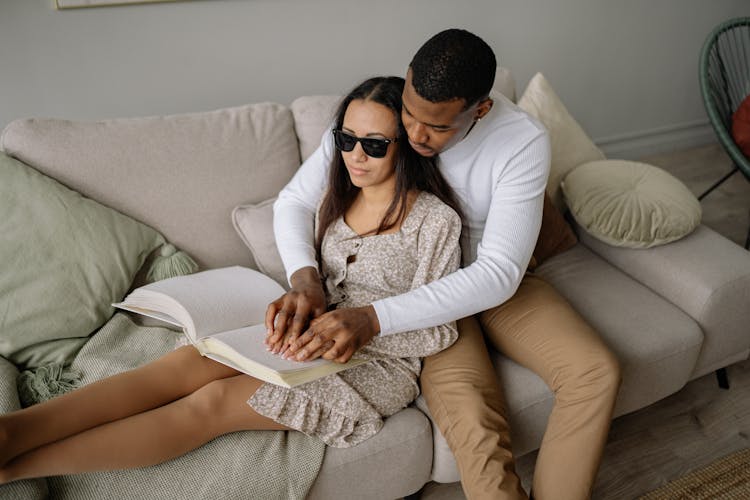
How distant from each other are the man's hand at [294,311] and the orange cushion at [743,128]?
1.84 meters

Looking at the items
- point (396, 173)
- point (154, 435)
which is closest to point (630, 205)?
point (396, 173)

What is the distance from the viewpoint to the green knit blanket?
1102 millimetres

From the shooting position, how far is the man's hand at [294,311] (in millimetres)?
1172

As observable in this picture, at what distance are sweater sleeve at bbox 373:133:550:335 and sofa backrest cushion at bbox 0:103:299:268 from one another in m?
0.63

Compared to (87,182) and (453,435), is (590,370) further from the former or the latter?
(87,182)

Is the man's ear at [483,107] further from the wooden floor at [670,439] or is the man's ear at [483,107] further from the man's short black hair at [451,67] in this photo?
the wooden floor at [670,439]

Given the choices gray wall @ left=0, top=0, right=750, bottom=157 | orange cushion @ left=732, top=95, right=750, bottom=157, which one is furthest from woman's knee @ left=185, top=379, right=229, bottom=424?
orange cushion @ left=732, top=95, right=750, bottom=157

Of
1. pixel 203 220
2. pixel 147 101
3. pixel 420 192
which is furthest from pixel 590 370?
pixel 147 101

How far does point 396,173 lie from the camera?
1.36 m

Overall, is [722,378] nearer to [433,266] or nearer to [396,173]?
[433,266]

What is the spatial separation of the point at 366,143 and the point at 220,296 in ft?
1.63

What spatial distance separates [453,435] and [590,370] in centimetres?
33

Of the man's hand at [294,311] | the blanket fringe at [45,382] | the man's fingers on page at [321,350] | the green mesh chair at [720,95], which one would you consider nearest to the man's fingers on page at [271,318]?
the man's hand at [294,311]

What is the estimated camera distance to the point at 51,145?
1495mm
